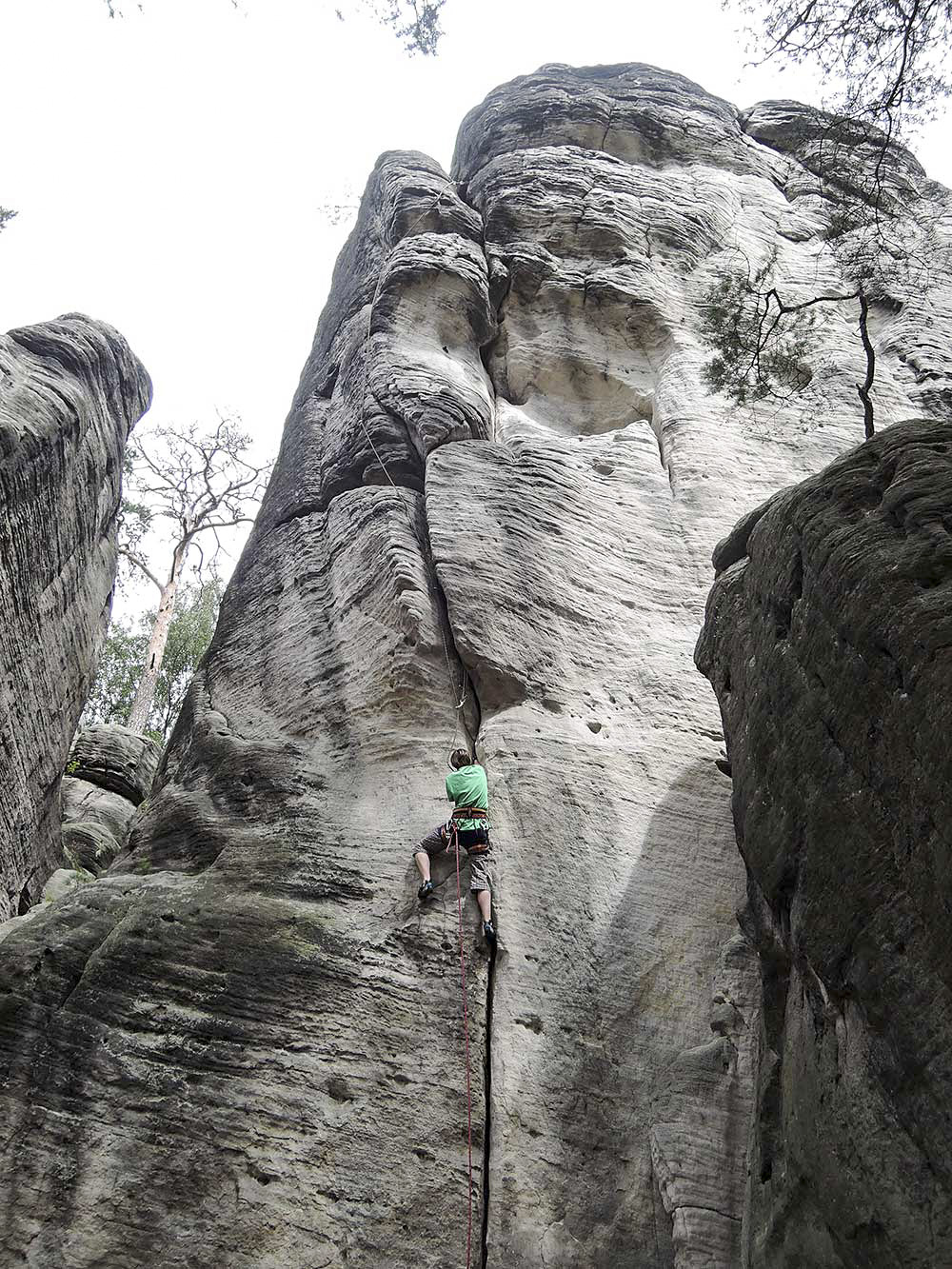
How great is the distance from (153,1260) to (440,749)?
11.8 feet

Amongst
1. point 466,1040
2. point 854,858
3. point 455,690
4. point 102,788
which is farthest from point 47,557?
point 854,858

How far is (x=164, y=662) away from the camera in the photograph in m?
26.6

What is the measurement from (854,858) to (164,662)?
23.9 meters

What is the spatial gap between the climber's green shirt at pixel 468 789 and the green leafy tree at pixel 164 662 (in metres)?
19.9

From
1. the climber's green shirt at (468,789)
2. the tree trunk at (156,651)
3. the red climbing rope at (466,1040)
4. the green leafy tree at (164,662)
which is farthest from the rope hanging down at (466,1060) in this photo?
the green leafy tree at (164,662)

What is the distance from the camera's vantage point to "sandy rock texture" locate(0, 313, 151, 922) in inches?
375

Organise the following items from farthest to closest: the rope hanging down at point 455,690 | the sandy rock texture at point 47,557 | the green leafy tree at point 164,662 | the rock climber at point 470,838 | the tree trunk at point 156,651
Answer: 1. the green leafy tree at point 164,662
2. the tree trunk at point 156,651
3. the sandy rock texture at point 47,557
4. the rock climber at point 470,838
5. the rope hanging down at point 455,690

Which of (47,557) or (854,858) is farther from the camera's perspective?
(47,557)

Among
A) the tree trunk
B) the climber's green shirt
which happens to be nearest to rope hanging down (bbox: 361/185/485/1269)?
the climber's green shirt

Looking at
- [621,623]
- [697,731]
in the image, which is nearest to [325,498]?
[621,623]

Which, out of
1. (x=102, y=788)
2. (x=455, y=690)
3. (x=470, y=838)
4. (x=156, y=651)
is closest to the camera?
(x=470, y=838)

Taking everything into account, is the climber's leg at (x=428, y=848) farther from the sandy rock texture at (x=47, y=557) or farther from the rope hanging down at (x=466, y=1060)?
the sandy rock texture at (x=47, y=557)

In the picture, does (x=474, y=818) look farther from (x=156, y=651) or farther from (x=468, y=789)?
(x=156, y=651)

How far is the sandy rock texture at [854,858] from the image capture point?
3992 millimetres
